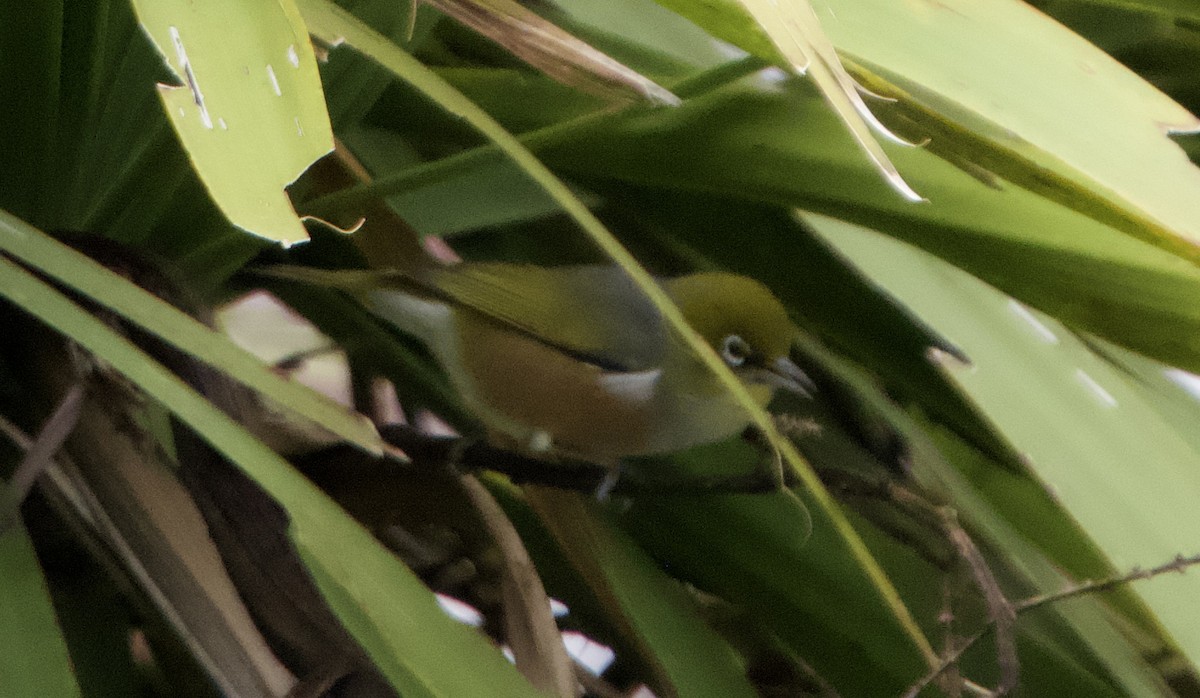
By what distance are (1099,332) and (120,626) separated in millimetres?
949

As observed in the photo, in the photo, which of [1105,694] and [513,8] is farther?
[1105,694]

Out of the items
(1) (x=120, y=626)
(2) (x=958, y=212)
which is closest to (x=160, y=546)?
(1) (x=120, y=626)

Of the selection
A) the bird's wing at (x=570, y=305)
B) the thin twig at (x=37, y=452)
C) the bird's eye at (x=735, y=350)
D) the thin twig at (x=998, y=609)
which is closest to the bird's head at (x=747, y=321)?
the bird's eye at (x=735, y=350)

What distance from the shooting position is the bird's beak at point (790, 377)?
1.45m

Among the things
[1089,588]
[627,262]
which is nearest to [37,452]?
[627,262]

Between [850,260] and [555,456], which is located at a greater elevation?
[850,260]

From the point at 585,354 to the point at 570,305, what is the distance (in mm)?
76

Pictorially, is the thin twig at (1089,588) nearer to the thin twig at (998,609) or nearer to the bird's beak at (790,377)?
the thin twig at (998,609)

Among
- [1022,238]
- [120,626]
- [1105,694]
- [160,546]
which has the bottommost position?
[1105,694]

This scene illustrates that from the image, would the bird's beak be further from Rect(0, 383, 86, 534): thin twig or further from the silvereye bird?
Rect(0, 383, 86, 534): thin twig

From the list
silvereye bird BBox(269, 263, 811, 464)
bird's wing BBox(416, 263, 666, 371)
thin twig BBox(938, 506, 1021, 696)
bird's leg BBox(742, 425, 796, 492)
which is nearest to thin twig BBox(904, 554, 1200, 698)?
thin twig BBox(938, 506, 1021, 696)

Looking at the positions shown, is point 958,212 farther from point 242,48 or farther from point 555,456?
point 555,456

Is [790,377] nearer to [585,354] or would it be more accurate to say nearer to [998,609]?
[585,354]

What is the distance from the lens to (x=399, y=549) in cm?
113
